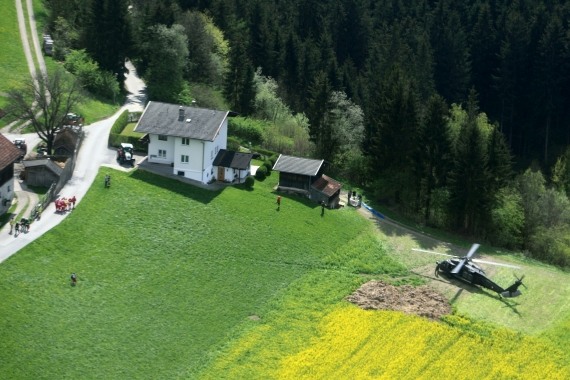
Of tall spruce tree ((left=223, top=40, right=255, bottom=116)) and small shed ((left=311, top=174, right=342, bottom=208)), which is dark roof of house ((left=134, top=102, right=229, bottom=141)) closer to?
small shed ((left=311, top=174, right=342, bottom=208))

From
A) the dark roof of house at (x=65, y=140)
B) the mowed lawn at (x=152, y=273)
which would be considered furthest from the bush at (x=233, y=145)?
the dark roof of house at (x=65, y=140)

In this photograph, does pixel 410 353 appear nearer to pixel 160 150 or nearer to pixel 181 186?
pixel 181 186

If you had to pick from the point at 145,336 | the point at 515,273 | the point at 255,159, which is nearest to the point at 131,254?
the point at 145,336

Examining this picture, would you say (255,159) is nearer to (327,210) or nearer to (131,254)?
(327,210)

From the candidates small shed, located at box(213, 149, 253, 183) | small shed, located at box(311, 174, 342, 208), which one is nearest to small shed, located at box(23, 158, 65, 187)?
small shed, located at box(213, 149, 253, 183)

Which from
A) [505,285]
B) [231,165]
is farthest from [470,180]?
[231,165]
